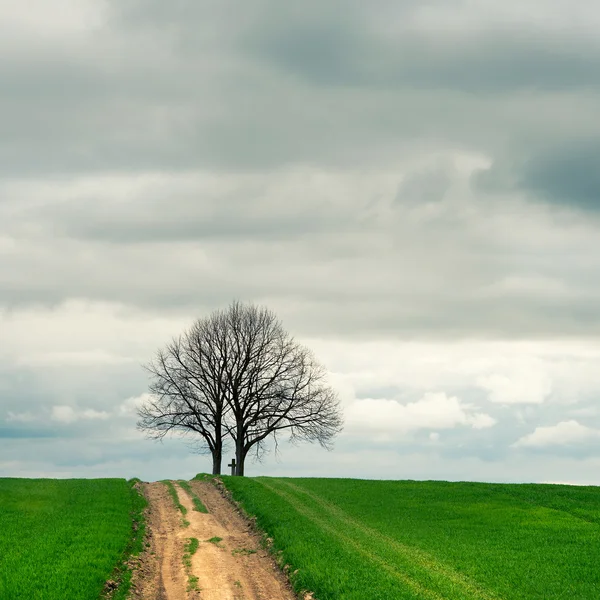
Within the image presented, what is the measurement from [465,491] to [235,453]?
26071 millimetres

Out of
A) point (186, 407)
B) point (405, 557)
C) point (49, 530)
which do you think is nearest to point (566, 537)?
point (405, 557)

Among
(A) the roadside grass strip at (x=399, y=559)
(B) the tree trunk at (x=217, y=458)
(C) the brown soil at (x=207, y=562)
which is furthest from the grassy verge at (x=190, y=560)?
(B) the tree trunk at (x=217, y=458)

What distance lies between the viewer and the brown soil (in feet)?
77.7

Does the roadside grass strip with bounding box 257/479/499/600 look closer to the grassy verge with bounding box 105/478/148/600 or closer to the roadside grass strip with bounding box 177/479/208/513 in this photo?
the roadside grass strip with bounding box 177/479/208/513

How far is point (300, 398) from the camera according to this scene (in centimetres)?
6744

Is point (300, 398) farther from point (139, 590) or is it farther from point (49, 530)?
point (139, 590)

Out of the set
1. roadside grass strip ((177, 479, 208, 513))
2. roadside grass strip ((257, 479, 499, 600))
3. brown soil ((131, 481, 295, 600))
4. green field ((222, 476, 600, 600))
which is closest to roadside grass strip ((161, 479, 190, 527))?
brown soil ((131, 481, 295, 600))

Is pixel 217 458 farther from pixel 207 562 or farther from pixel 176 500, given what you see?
pixel 207 562

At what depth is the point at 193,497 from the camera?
145 feet

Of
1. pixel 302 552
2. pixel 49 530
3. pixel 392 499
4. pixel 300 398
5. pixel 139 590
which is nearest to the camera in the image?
pixel 139 590

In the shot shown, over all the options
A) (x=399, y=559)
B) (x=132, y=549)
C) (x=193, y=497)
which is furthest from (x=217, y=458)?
(x=399, y=559)

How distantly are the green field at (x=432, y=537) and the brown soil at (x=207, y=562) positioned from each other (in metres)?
0.97

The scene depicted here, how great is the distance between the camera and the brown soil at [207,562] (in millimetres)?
23688

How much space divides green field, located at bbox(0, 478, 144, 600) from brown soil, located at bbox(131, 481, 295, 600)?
1056 millimetres
